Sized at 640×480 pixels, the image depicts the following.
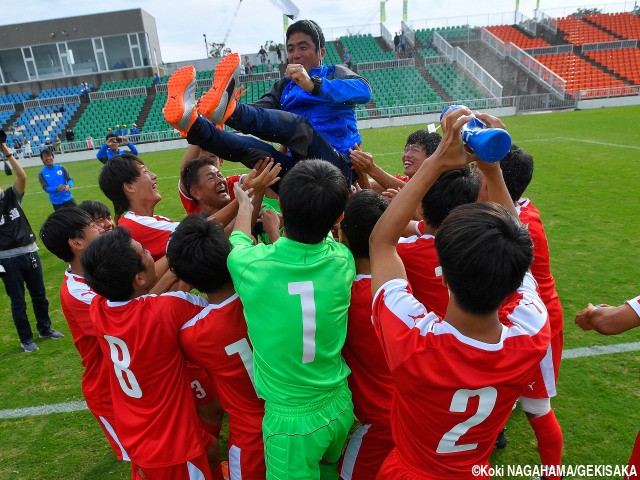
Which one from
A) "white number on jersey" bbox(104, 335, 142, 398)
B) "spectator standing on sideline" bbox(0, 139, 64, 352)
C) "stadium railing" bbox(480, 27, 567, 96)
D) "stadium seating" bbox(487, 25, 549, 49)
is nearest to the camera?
"white number on jersey" bbox(104, 335, 142, 398)

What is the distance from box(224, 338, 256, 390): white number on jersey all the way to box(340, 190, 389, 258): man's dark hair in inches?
27.4

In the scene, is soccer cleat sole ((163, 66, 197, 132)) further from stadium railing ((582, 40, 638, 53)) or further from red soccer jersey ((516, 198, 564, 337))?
stadium railing ((582, 40, 638, 53))

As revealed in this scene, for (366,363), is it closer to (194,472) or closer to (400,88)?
(194,472)

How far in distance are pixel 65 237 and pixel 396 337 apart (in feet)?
7.60

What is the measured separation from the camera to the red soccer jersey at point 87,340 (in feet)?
8.25

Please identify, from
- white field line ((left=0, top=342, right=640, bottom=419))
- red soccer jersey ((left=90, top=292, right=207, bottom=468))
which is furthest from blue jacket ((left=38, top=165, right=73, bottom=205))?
red soccer jersey ((left=90, top=292, right=207, bottom=468))

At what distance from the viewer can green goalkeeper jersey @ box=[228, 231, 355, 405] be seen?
188 cm

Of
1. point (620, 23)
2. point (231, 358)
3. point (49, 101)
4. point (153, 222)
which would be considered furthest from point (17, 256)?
point (620, 23)

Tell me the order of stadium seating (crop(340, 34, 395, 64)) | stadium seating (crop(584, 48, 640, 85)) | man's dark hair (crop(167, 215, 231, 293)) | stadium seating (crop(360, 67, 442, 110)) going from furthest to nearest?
stadium seating (crop(340, 34, 395, 64)) < stadium seating (crop(584, 48, 640, 85)) < stadium seating (crop(360, 67, 442, 110)) < man's dark hair (crop(167, 215, 231, 293))

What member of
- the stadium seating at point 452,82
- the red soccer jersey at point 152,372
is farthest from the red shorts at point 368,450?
the stadium seating at point 452,82

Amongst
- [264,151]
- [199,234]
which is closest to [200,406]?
[199,234]

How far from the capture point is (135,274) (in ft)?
7.07

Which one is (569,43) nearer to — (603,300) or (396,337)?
(603,300)

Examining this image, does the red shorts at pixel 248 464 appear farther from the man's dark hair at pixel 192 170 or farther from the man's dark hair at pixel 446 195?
the man's dark hair at pixel 192 170
